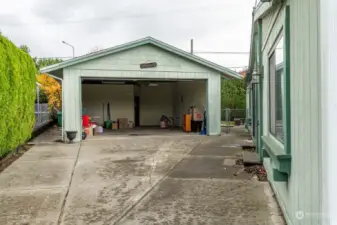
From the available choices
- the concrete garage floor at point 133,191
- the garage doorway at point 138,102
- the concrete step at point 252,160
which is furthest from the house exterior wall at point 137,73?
the concrete step at point 252,160

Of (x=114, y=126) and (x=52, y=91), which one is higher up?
(x=52, y=91)

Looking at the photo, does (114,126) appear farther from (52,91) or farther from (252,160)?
(252,160)

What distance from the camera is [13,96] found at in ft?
26.5

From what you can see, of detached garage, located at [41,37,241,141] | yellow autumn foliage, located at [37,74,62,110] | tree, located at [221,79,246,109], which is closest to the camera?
detached garage, located at [41,37,241,141]

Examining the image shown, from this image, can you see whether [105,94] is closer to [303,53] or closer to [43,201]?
[43,201]

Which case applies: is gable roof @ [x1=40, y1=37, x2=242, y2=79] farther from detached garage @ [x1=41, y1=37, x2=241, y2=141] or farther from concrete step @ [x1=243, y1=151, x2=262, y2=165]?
concrete step @ [x1=243, y1=151, x2=262, y2=165]

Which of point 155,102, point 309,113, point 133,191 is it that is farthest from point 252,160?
point 155,102

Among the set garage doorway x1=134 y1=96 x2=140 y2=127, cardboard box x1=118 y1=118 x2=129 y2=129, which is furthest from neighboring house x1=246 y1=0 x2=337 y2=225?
garage doorway x1=134 y1=96 x2=140 y2=127

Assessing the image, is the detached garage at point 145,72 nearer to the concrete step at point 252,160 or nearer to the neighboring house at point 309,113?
the concrete step at point 252,160

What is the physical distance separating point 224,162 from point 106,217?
4081 mm

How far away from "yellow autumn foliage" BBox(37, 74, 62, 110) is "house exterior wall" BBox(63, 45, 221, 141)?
10.7 metres

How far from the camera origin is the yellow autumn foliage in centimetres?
2234

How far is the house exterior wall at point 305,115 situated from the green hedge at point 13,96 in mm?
6327

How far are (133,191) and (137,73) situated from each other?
27.2 ft
